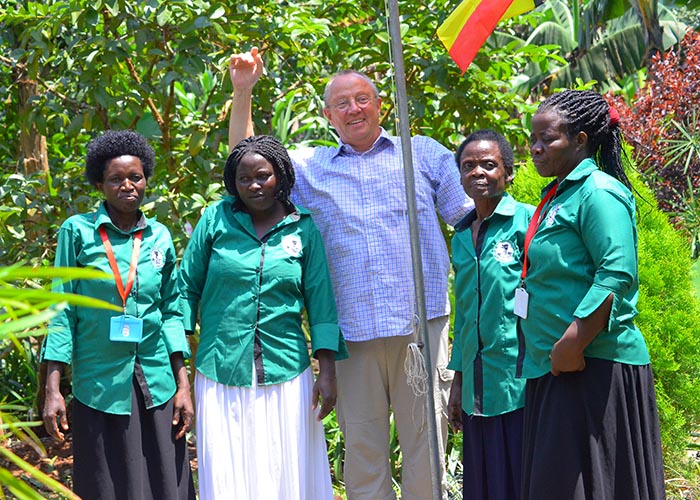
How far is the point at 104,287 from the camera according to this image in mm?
3584

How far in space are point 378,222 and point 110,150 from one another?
1.14 meters

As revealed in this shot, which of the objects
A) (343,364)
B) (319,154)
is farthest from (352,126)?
(343,364)

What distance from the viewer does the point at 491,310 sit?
3.66m

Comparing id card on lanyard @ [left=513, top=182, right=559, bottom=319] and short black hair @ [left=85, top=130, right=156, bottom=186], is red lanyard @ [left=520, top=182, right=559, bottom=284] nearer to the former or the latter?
id card on lanyard @ [left=513, top=182, right=559, bottom=319]

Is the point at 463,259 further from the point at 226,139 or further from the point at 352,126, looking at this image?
the point at 226,139

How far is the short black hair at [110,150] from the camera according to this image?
3.74m

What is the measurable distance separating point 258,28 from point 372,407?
86.5 inches

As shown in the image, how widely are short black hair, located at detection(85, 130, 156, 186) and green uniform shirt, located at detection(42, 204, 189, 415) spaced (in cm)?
16

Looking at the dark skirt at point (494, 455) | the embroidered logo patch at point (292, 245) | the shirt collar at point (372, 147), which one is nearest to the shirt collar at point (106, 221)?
→ the embroidered logo patch at point (292, 245)

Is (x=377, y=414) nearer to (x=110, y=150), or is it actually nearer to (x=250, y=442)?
(x=250, y=442)

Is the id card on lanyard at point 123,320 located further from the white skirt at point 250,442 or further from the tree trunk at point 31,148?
the tree trunk at point 31,148

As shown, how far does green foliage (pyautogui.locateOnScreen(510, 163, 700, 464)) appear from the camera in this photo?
16.1 ft

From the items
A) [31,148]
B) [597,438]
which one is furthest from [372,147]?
[31,148]

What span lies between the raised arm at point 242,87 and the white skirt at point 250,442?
109cm
